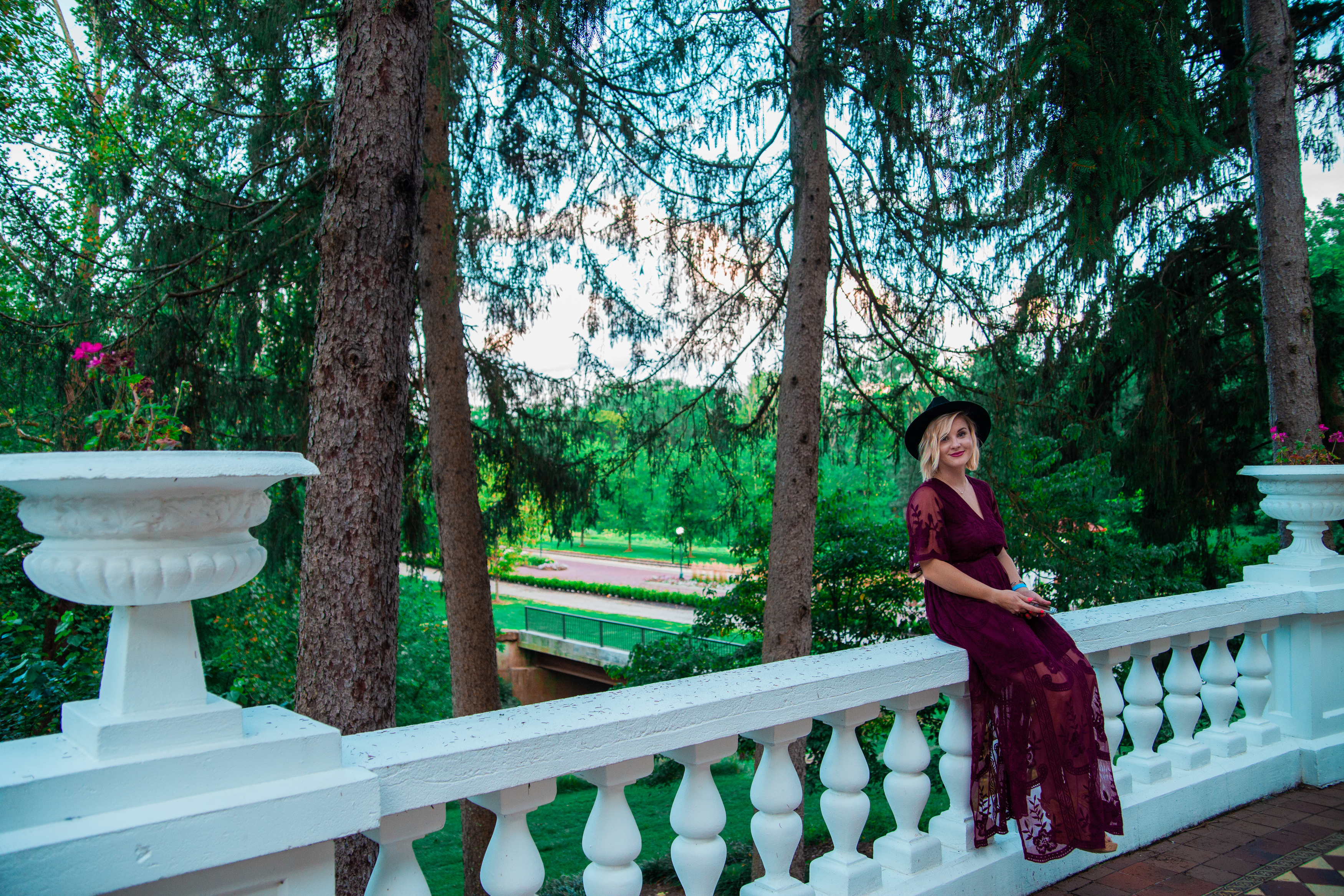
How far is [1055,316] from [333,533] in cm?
644

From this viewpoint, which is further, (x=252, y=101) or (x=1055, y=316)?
(x=1055, y=316)

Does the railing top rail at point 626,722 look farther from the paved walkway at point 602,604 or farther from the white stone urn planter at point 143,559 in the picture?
the paved walkway at point 602,604

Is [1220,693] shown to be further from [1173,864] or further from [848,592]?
[848,592]

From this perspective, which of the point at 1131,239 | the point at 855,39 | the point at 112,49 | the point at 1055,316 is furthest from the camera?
the point at 1131,239

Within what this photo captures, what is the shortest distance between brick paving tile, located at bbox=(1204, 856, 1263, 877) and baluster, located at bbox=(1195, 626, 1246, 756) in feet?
1.82

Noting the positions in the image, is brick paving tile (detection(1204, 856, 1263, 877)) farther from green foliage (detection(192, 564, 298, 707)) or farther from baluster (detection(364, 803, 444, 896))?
green foliage (detection(192, 564, 298, 707))

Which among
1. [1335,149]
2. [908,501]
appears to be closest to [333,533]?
[908,501]

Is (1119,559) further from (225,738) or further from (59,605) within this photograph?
(59,605)

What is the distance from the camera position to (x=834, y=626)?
356 inches

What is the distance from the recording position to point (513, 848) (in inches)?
60.3

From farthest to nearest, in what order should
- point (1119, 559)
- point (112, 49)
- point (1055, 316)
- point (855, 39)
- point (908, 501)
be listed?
point (1119, 559) → point (1055, 316) → point (112, 49) → point (855, 39) → point (908, 501)

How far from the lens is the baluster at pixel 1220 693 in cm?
313

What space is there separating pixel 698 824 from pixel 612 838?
207 millimetres

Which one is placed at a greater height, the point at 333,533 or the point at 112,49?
the point at 112,49
